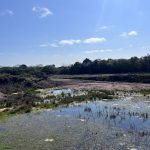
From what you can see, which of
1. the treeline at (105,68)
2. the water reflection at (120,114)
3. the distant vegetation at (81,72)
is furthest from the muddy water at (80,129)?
the treeline at (105,68)

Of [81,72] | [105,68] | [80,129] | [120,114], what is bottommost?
[80,129]

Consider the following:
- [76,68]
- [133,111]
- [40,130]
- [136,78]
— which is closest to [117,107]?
[133,111]

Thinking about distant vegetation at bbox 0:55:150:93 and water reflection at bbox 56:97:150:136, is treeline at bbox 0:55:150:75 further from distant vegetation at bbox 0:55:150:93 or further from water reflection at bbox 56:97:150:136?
water reflection at bbox 56:97:150:136

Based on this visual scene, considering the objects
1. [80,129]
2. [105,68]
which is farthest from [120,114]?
[105,68]

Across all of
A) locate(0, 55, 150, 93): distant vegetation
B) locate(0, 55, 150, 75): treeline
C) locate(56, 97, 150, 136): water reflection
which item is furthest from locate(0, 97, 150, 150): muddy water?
locate(0, 55, 150, 75): treeline

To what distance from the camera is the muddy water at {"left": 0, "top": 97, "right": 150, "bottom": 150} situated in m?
23.5

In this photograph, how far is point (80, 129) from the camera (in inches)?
1126

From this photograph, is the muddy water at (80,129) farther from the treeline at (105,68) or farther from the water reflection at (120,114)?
the treeline at (105,68)

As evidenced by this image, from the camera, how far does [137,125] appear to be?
95.7ft

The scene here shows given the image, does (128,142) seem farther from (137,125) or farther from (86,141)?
(137,125)

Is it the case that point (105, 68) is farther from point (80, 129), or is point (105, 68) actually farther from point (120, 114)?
point (80, 129)

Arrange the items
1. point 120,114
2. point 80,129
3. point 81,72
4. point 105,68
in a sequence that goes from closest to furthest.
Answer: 1. point 80,129
2. point 120,114
3. point 105,68
4. point 81,72

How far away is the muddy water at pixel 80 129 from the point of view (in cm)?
2348

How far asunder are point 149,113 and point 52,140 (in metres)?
13.9
